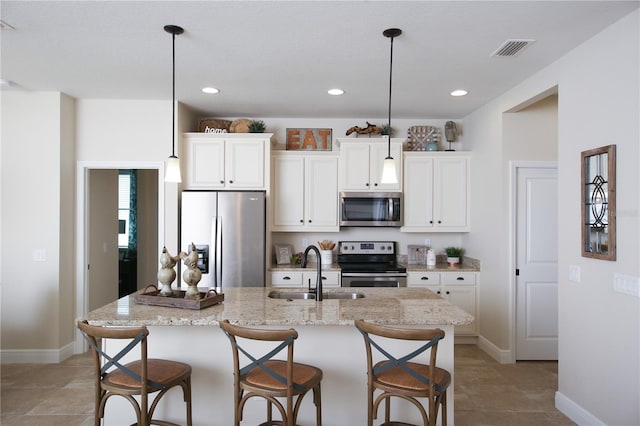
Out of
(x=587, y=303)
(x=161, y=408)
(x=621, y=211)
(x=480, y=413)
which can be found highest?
(x=621, y=211)

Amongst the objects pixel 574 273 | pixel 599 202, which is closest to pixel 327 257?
pixel 574 273

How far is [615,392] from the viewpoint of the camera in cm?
250

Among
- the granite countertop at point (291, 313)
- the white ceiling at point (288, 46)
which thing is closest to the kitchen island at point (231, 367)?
the granite countertop at point (291, 313)

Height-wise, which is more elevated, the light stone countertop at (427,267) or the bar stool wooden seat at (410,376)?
the light stone countertop at (427,267)

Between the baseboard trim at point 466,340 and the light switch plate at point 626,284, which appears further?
the baseboard trim at point 466,340

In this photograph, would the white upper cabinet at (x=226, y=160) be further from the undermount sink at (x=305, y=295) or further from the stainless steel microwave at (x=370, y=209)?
the undermount sink at (x=305, y=295)

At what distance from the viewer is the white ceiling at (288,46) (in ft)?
7.78

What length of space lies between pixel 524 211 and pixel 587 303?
1.47 meters

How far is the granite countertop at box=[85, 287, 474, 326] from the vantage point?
224 cm

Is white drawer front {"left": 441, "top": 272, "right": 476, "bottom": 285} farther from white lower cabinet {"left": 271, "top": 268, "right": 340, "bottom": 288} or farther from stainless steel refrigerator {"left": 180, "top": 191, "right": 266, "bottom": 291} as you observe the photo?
stainless steel refrigerator {"left": 180, "top": 191, "right": 266, "bottom": 291}

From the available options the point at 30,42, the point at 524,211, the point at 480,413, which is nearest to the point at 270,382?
the point at 480,413

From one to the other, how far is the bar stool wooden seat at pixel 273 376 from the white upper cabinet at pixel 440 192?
117 inches

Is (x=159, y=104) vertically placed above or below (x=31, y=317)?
above

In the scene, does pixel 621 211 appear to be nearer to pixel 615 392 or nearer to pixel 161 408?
pixel 615 392
